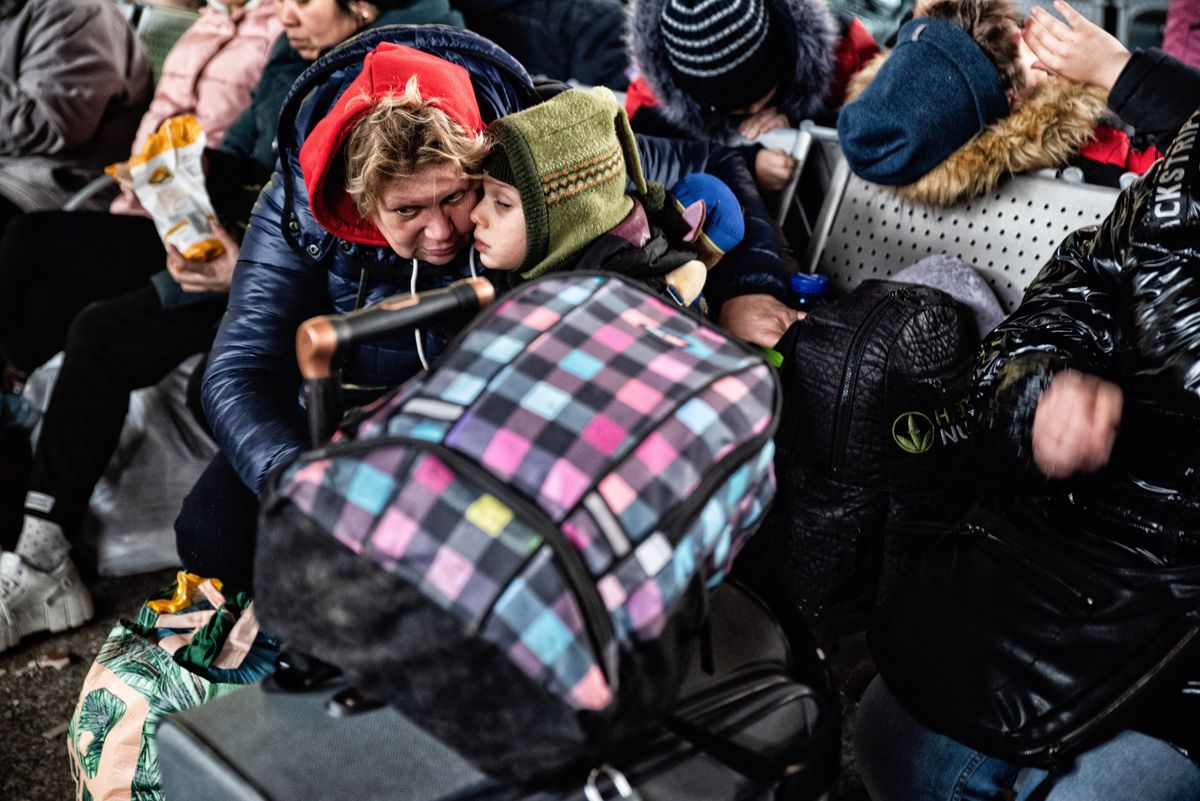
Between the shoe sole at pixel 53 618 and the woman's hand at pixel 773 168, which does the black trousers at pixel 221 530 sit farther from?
the woman's hand at pixel 773 168

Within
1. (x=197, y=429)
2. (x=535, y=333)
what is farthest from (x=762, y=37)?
(x=197, y=429)

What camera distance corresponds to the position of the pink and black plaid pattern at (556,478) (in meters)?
0.75

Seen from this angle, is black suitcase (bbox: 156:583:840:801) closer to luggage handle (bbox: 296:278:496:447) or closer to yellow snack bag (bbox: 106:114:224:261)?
luggage handle (bbox: 296:278:496:447)

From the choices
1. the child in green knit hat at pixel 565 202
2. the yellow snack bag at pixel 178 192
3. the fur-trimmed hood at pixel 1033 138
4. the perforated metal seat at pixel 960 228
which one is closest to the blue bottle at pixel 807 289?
the perforated metal seat at pixel 960 228

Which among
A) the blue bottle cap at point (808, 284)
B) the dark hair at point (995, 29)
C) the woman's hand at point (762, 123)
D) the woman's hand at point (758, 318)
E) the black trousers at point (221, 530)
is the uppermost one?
the dark hair at point (995, 29)

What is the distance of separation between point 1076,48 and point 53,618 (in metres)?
2.42

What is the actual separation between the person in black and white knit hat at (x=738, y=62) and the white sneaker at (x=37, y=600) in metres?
1.81

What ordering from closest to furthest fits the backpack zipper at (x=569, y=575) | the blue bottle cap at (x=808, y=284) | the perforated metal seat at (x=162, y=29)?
the backpack zipper at (x=569, y=575)
the blue bottle cap at (x=808, y=284)
the perforated metal seat at (x=162, y=29)

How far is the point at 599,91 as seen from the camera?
4.77 ft

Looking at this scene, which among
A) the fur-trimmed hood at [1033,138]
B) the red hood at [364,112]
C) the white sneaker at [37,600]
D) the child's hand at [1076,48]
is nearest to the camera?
the red hood at [364,112]

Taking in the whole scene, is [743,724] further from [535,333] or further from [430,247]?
[430,247]

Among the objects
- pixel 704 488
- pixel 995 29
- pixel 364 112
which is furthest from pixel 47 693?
pixel 995 29

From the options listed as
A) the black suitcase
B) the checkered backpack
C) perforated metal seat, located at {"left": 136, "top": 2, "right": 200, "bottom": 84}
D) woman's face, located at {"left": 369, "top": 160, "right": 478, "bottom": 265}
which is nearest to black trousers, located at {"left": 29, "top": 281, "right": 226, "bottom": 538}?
woman's face, located at {"left": 369, "top": 160, "right": 478, "bottom": 265}

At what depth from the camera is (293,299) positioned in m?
1.72
